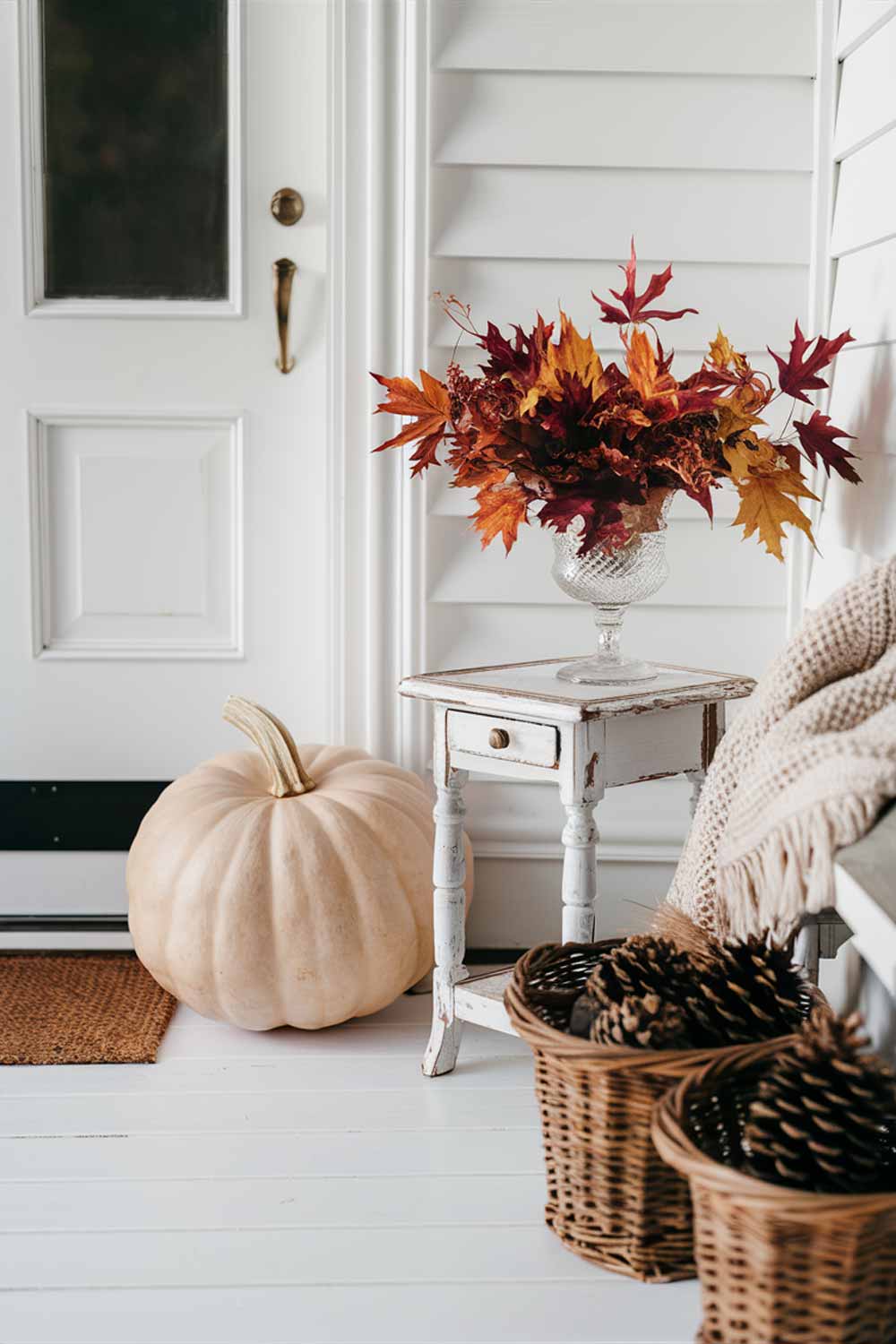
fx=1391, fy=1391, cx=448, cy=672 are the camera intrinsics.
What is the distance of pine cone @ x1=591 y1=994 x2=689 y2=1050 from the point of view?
1332mm

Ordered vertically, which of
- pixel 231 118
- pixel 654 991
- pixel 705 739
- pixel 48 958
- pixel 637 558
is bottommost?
pixel 48 958

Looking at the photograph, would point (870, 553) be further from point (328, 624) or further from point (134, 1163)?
point (134, 1163)

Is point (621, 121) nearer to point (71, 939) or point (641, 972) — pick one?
point (641, 972)

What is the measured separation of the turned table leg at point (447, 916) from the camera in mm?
1912

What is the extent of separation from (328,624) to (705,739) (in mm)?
728

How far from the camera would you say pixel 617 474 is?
1701mm

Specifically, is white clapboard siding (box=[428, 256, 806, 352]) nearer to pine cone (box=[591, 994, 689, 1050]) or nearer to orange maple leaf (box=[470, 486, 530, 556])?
orange maple leaf (box=[470, 486, 530, 556])

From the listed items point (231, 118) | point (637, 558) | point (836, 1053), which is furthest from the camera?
point (231, 118)

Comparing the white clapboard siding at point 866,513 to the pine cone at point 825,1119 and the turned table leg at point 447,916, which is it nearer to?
the turned table leg at point 447,916

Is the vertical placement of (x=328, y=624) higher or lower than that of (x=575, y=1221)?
higher

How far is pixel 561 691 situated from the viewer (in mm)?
1793

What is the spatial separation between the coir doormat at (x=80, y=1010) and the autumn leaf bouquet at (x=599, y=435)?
3.00 feet

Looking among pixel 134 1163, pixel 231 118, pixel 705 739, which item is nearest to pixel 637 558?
pixel 705 739

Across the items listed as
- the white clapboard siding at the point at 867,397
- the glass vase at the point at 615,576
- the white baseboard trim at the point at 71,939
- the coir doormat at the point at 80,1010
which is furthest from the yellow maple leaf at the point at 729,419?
the white baseboard trim at the point at 71,939
